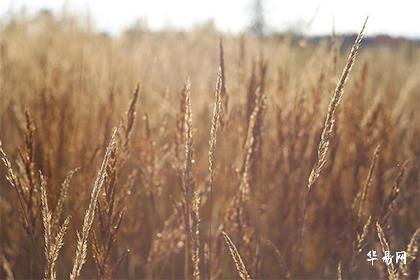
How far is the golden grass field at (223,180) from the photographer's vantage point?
91cm

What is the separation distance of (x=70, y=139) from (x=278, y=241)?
82 cm

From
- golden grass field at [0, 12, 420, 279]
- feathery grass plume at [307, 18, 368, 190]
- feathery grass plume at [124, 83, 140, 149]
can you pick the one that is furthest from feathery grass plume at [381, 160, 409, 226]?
feathery grass plume at [124, 83, 140, 149]

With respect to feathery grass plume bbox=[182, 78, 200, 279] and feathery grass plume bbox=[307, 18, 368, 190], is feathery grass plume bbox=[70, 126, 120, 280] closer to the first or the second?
feathery grass plume bbox=[182, 78, 200, 279]

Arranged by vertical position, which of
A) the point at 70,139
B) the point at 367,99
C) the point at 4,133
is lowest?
the point at 70,139

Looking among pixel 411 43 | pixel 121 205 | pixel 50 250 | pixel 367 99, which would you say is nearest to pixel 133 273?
pixel 121 205

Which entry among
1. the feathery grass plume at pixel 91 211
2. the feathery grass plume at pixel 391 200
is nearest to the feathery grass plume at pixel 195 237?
the feathery grass plume at pixel 91 211

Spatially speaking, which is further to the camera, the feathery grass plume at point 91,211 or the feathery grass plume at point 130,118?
the feathery grass plume at point 130,118

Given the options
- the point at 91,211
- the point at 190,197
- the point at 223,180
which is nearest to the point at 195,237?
the point at 190,197

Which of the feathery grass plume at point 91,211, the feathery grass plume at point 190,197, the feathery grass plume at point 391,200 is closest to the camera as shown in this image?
the feathery grass plume at point 91,211

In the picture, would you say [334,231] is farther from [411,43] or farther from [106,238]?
[411,43]

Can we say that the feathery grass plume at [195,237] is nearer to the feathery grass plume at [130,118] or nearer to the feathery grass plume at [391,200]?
the feathery grass plume at [130,118]

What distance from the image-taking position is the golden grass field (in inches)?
36.0

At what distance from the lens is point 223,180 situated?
1.47 m

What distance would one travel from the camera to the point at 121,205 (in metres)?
0.93
